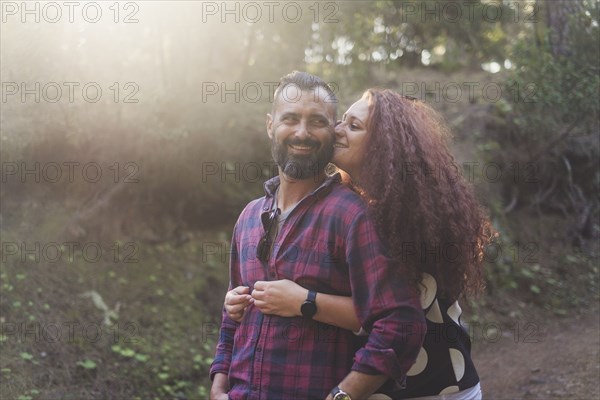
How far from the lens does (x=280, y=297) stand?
246cm

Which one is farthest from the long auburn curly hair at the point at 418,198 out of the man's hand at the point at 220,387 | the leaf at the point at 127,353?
the leaf at the point at 127,353

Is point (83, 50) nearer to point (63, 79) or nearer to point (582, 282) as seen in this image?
point (63, 79)

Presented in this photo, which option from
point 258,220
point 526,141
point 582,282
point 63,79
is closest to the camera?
point 258,220

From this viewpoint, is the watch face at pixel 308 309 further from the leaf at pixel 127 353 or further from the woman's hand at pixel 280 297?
the leaf at pixel 127 353

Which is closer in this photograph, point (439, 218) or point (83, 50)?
point (439, 218)

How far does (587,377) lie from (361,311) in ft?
12.9

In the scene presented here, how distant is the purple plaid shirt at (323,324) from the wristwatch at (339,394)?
0.30 ft

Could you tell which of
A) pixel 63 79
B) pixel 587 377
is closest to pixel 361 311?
pixel 587 377

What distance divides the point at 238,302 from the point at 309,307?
39cm

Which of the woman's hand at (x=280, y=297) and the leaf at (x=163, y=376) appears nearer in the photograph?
the woman's hand at (x=280, y=297)

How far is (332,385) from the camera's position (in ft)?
8.00

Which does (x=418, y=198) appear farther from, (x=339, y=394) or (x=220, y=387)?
(x=220, y=387)

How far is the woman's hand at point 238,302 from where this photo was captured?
2.66 metres

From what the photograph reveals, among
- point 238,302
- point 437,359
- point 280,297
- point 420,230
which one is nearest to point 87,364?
point 238,302
